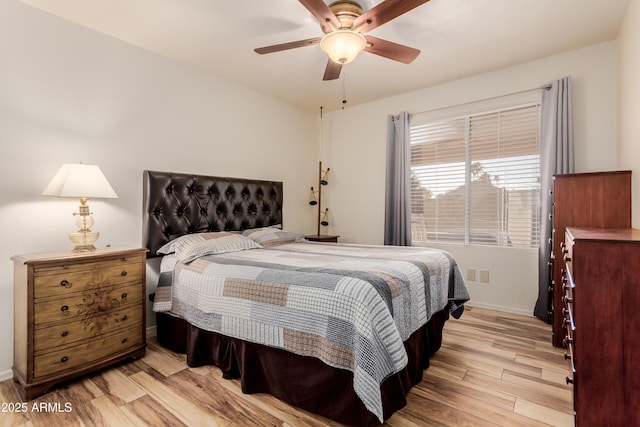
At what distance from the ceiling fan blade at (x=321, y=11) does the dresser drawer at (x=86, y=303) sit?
210 centimetres

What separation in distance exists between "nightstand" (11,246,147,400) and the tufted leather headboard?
18.0 inches

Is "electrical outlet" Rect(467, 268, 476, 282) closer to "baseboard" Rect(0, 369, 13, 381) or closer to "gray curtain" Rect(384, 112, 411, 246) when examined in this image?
"gray curtain" Rect(384, 112, 411, 246)

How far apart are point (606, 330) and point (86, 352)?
2.67 meters

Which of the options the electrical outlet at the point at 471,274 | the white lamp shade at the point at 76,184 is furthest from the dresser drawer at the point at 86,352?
the electrical outlet at the point at 471,274

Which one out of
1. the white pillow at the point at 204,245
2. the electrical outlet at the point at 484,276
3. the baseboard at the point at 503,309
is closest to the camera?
the white pillow at the point at 204,245

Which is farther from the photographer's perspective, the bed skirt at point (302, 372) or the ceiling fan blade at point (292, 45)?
the ceiling fan blade at point (292, 45)

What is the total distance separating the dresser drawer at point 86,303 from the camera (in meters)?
1.78

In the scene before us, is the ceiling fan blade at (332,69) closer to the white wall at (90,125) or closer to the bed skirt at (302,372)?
the white wall at (90,125)

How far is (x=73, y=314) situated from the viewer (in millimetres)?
1889

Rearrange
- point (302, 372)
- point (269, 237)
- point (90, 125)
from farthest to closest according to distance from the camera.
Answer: point (269, 237)
point (90, 125)
point (302, 372)

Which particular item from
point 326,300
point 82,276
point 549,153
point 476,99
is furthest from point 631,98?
point 82,276

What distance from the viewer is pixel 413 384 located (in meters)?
1.87

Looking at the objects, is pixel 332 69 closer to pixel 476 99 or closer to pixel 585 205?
pixel 476 99

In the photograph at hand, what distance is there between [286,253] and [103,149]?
1.62 metres
